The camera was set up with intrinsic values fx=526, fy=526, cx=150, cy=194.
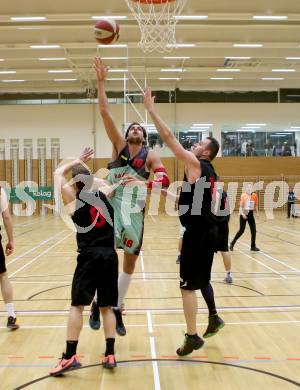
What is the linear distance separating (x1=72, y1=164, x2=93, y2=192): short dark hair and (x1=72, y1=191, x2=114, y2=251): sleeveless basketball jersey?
8 cm

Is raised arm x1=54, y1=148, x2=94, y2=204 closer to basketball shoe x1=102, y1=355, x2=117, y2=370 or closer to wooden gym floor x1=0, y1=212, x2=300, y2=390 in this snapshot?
basketball shoe x1=102, y1=355, x2=117, y2=370

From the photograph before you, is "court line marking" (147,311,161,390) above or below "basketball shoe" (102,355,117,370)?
below

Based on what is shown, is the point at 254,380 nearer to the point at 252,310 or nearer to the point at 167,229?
the point at 252,310

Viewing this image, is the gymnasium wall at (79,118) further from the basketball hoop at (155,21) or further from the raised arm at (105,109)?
the raised arm at (105,109)

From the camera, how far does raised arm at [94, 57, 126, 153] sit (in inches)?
193

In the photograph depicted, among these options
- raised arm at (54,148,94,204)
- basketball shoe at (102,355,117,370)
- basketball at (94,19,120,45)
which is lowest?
basketball shoe at (102,355,117,370)

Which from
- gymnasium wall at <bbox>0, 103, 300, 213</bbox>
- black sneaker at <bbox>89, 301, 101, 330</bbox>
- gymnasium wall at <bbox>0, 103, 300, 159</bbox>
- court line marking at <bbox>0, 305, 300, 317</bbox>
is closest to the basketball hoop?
court line marking at <bbox>0, 305, 300, 317</bbox>

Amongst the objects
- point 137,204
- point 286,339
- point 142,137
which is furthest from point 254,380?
point 142,137

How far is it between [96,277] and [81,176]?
3.09 ft

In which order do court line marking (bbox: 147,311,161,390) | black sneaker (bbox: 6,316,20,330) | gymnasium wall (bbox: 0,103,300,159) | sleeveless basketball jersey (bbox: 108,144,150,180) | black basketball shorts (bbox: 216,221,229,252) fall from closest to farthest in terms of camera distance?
1. court line marking (bbox: 147,311,161,390)
2. sleeveless basketball jersey (bbox: 108,144,150,180)
3. black sneaker (bbox: 6,316,20,330)
4. black basketball shorts (bbox: 216,221,229,252)
5. gymnasium wall (bbox: 0,103,300,159)

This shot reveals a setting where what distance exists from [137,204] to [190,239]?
741mm

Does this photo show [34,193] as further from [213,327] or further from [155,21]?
[213,327]

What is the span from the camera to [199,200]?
5.07m

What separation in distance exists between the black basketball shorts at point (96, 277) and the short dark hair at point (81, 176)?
1.97 ft
